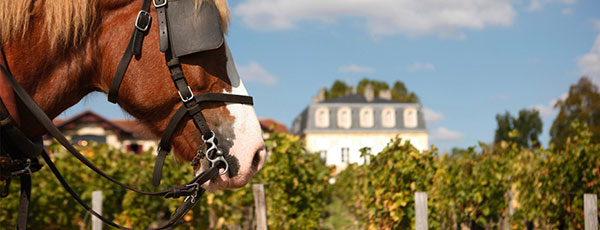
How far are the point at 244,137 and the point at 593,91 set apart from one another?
134ft

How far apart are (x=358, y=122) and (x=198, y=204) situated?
166 feet

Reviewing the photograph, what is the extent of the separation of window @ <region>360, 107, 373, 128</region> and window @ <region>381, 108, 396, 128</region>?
136 centimetres

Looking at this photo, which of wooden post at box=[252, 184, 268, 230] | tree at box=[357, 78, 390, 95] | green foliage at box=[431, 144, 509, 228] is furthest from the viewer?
tree at box=[357, 78, 390, 95]

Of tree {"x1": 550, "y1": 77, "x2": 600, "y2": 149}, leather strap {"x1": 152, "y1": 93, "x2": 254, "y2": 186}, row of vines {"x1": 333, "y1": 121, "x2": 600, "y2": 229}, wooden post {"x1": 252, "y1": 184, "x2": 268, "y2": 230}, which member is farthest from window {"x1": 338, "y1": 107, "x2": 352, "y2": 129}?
leather strap {"x1": 152, "y1": 93, "x2": 254, "y2": 186}

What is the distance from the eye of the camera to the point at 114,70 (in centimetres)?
181

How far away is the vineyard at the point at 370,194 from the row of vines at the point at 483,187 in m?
0.01

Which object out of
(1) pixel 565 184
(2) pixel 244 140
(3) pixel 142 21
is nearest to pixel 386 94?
(1) pixel 565 184

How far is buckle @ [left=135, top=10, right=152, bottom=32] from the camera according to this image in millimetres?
1789

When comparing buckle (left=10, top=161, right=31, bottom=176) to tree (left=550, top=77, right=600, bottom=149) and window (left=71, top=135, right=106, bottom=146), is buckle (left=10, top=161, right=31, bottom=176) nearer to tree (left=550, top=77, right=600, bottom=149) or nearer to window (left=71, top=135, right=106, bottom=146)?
window (left=71, top=135, right=106, bottom=146)

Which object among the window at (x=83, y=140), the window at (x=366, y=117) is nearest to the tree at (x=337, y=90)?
the window at (x=366, y=117)

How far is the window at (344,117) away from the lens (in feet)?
180

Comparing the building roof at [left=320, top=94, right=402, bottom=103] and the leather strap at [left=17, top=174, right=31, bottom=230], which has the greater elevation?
the building roof at [left=320, top=94, right=402, bottom=103]

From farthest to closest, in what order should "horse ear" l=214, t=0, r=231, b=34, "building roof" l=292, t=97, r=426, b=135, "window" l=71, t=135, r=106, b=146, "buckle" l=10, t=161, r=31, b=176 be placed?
"building roof" l=292, t=97, r=426, b=135, "window" l=71, t=135, r=106, b=146, "horse ear" l=214, t=0, r=231, b=34, "buckle" l=10, t=161, r=31, b=176

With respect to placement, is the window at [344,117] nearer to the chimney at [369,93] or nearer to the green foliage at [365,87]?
the chimney at [369,93]
